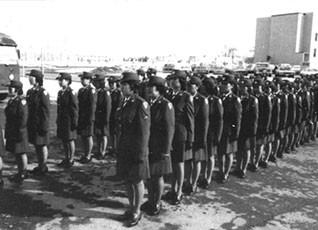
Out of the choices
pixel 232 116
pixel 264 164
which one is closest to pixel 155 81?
pixel 232 116

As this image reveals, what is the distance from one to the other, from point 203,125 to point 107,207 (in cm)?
200

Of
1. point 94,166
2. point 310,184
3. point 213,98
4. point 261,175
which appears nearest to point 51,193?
point 94,166

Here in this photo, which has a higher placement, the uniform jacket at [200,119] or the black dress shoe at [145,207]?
the uniform jacket at [200,119]

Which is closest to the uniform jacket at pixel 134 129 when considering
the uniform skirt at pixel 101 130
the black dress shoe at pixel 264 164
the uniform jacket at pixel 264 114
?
the uniform skirt at pixel 101 130

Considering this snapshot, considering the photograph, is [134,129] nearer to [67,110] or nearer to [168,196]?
[168,196]

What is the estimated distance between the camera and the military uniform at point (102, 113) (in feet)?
24.2

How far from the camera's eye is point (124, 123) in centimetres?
440

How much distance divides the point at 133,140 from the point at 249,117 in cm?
316

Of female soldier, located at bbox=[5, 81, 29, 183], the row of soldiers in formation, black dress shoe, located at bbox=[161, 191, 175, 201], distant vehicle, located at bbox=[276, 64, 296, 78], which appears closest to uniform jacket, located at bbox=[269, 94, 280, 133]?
the row of soldiers in formation

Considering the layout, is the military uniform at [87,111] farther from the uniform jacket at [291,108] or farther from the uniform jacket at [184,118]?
the uniform jacket at [291,108]

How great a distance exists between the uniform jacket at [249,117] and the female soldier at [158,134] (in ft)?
8.13

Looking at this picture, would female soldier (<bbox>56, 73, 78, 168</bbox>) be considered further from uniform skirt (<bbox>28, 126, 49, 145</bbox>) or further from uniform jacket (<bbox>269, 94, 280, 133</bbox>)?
uniform jacket (<bbox>269, 94, 280, 133</bbox>)

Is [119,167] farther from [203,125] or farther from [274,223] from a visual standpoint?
[274,223]

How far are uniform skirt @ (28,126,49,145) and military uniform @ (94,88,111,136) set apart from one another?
147 centimetres
